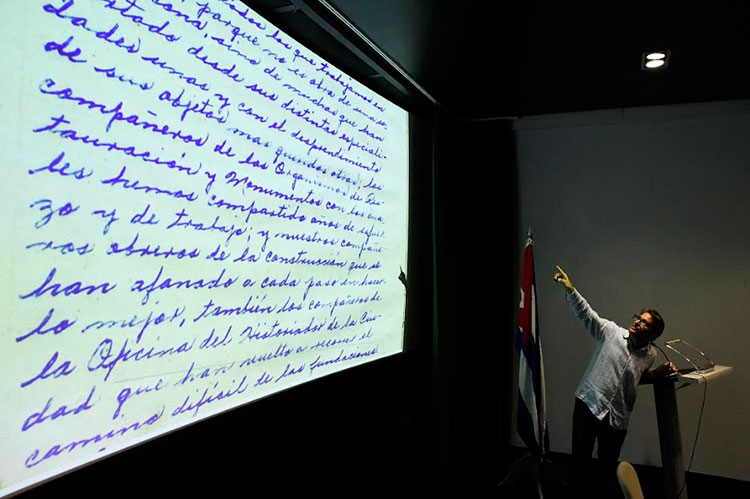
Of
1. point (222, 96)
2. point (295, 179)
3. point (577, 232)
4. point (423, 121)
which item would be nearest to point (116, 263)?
point (222, 96)

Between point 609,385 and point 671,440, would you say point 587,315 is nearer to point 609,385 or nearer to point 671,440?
point 609,385

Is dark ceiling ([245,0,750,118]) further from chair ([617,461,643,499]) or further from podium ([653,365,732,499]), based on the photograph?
chair ([617,461,643,499])

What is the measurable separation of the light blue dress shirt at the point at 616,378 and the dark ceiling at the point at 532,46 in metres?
1.34

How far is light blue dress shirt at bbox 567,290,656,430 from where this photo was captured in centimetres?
252

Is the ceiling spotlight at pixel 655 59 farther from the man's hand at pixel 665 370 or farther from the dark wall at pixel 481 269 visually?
the man's hand at pixel 665 370

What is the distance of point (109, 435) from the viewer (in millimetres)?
1150

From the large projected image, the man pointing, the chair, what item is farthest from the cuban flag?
the chair

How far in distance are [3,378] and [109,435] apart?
0.91ft

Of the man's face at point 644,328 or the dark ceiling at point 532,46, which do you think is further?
the man's face at point 644,328

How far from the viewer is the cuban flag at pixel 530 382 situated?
2658mm

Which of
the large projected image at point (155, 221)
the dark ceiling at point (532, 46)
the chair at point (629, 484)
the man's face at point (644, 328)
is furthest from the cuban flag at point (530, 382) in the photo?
the chair at point (629, 484)

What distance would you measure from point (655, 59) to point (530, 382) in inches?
66.2

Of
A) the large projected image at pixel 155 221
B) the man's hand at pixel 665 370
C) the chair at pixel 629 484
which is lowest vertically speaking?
the chair at pixel 629 484

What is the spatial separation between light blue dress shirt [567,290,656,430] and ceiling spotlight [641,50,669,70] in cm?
131
